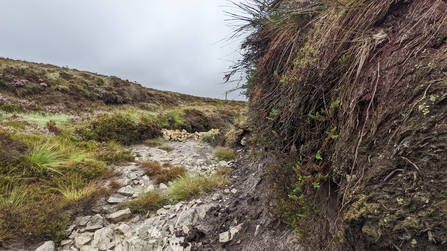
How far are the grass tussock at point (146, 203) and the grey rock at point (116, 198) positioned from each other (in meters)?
0.23

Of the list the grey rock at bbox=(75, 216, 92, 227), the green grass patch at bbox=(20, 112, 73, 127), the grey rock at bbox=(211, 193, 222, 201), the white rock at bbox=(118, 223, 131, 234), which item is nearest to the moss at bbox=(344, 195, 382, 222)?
the grey rock at bbox=(211, 193, 222, 201)

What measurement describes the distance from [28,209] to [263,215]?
144 inches

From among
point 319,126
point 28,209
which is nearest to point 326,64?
point 319,126

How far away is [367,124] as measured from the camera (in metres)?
1.56

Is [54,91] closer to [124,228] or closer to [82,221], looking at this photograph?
[82,221]

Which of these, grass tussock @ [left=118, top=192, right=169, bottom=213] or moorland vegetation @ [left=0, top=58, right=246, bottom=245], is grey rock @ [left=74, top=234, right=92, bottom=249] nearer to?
moorland vegetation @ [left=0, top=58, right=246, bottom=245]

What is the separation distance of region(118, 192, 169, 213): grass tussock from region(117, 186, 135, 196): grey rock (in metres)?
0.43

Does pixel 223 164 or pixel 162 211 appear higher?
pixel 223 164

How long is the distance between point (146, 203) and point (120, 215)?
1.51 ft

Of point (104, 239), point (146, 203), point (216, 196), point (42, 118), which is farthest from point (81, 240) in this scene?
point (42, 118)

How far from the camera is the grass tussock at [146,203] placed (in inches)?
163

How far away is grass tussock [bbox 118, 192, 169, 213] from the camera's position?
4.14 metres

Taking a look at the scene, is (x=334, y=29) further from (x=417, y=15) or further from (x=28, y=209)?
(x=28, y=209)

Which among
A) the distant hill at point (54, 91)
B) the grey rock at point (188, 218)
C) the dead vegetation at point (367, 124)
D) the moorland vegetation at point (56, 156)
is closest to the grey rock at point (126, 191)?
the moorland vegetation at point (56, 156)
